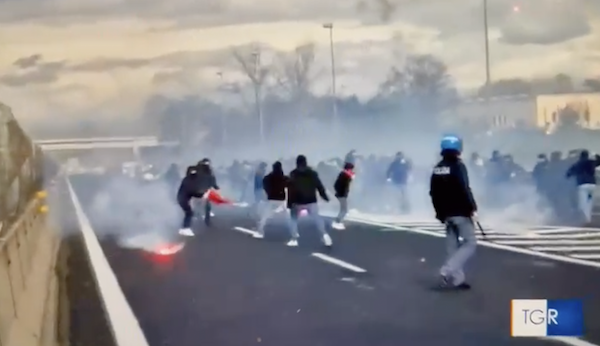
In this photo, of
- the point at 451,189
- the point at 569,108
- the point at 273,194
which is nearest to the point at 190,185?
the point at 273,194

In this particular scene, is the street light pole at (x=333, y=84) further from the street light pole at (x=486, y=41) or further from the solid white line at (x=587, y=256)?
the solid white line at (x=587, y=256)

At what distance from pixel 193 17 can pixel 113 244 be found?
80cm

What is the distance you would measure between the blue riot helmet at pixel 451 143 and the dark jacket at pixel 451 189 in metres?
0.03

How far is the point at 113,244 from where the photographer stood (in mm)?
2764

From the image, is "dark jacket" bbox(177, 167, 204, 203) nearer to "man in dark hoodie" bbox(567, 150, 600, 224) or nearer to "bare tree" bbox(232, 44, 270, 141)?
"bare tree" bbox(232, 44, 270, 141)

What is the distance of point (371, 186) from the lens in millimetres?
2910

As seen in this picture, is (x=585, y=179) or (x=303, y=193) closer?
(x=303, y=193)

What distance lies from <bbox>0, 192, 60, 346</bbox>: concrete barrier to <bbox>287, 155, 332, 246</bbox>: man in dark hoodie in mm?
785

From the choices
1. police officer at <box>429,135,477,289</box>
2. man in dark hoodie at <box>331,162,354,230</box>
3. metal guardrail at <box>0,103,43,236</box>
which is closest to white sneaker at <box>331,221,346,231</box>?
man in dark hoodie at <box>331,162,354,230</box>

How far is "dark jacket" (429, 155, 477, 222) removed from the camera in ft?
9.41

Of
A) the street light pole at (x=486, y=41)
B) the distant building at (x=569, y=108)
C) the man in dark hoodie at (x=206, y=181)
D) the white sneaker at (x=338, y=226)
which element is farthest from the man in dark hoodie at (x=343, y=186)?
the distant building at (x=569, y=108)

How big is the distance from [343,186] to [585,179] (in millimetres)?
916

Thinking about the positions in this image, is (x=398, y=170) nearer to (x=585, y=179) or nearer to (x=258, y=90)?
(x=258, y=90)

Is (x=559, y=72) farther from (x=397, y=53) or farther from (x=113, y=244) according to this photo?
(x=113, y=244)
